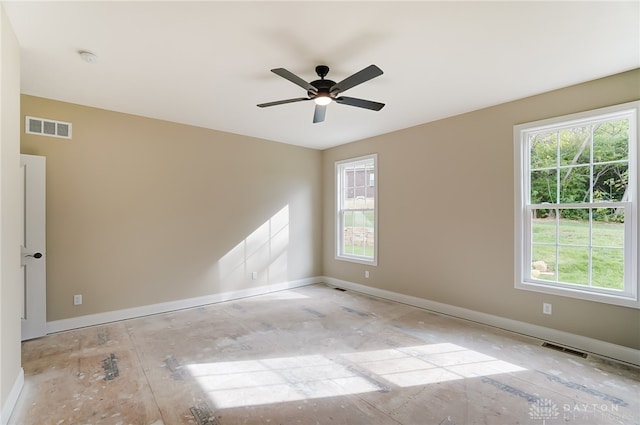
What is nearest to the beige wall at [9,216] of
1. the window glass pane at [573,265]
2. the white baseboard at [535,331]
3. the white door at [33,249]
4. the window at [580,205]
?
the white door at [33,249]

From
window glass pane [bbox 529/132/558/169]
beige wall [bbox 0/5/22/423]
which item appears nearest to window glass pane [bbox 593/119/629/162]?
window glass pane [bbox 529/132/558/169]

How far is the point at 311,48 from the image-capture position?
2.54 metres

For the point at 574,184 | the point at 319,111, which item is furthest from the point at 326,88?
the point at 574,184

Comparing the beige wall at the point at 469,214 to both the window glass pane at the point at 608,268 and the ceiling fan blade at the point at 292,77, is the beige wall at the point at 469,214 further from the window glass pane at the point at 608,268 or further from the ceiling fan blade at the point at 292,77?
the ceiling fan blade at the point at 292,77

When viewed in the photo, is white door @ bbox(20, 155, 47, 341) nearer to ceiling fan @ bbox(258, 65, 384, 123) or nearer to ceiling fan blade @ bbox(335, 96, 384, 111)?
ceiling fan @ bbox(258, 65, 384, 123)

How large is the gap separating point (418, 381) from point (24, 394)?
10.3 feet

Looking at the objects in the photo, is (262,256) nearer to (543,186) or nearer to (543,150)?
(543,186)

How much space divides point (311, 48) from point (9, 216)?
257 centimetres

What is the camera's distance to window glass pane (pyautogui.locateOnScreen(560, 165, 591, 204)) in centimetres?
325

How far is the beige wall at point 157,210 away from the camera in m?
3.64

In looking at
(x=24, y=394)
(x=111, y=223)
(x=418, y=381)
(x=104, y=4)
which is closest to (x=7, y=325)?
(x=24, y=394)

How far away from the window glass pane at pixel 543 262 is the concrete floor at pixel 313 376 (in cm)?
77

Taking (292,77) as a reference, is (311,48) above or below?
above

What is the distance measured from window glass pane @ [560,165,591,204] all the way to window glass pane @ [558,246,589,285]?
21.1 inches
